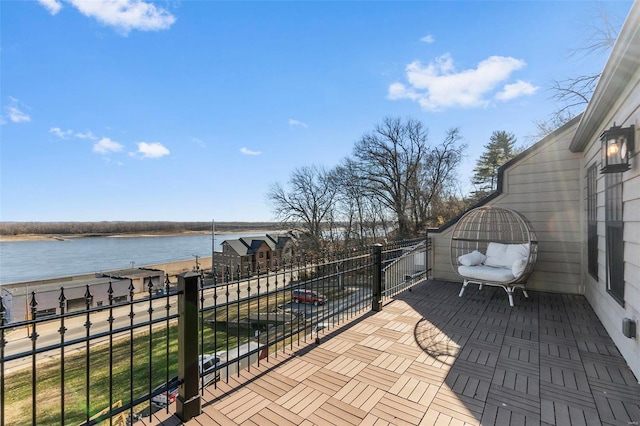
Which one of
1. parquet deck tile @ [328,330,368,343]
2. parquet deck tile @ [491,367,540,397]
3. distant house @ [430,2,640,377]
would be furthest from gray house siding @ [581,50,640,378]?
parquet deck tile @ [328,330,368,343]

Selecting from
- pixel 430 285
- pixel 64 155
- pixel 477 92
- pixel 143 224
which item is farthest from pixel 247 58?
pixel 143 224

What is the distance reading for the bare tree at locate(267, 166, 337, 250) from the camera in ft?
69.8

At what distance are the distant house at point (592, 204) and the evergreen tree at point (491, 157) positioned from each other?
1772 cm

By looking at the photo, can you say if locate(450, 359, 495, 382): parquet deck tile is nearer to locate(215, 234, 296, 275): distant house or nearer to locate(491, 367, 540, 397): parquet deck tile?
locate(491, 367, 540, 397): parquet deck tile

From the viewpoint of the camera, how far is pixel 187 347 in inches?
76.8

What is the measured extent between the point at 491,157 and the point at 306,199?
15.1 metres

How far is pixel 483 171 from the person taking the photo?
22.1 metres

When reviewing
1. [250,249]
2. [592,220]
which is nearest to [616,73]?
[592,220]

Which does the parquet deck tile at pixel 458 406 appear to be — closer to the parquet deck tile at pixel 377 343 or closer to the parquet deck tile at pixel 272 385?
the parquet deck tile at pixel 377 343

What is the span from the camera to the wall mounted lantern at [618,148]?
244cm

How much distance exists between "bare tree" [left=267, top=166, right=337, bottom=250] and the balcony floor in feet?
57.6

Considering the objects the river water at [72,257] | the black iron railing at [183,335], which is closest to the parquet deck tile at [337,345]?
the black iron railing at [183,335]

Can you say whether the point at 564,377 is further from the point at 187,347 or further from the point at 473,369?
the point at 187,347

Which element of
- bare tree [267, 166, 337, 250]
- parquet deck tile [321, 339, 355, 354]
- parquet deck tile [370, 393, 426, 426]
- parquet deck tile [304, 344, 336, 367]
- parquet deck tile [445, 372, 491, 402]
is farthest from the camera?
bare tree [267, 166, 337, 250]
